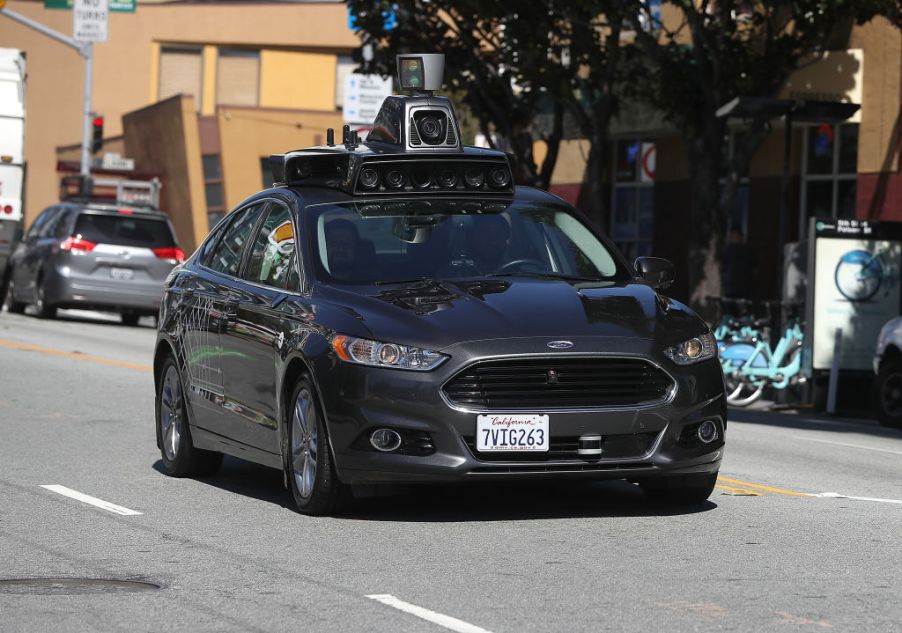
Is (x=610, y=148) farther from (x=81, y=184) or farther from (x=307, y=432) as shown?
(x=307, y=432)

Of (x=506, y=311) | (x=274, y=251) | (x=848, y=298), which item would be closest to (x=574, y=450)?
(x=506, y=311)

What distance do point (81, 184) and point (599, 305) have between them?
35.8m

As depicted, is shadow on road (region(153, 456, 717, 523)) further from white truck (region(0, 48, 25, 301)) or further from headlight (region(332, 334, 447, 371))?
white truck (region(0, 48, 25, 301))

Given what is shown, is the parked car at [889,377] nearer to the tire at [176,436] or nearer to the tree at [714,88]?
the tree at [714,88]

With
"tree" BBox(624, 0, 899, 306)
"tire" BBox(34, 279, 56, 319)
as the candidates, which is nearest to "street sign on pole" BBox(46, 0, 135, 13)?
"tire" BBox(34, 279, 56, 319)

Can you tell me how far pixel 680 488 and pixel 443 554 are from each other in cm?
189

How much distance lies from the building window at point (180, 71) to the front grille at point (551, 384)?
183ft

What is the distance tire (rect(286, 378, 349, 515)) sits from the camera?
893 cm

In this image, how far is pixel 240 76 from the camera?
63375mm

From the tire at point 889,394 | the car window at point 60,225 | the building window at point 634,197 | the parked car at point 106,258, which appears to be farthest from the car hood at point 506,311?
the building window at point 634,197

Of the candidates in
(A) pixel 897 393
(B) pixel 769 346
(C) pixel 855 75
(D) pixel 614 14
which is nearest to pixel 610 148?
(C) pixel 855 75

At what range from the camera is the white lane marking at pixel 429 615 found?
20.9 feet

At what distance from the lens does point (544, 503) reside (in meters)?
9.69

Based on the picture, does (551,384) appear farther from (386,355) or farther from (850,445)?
(850,445)
